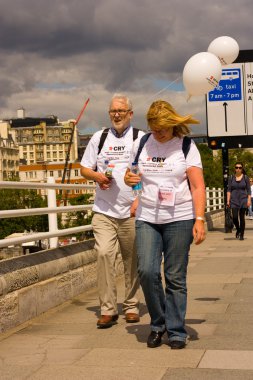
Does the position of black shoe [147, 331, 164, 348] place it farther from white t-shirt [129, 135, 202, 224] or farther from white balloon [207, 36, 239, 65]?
white balloon [207, 36, 239, 65]

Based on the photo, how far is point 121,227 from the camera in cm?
676

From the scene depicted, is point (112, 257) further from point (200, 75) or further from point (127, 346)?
point (200, 75)

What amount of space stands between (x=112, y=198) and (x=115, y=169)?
0.25 meters

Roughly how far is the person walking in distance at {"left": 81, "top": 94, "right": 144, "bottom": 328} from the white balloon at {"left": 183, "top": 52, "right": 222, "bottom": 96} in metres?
1.48

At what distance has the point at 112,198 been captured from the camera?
672 cm

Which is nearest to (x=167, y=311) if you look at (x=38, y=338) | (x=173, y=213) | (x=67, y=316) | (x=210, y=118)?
(x=173, y=213)

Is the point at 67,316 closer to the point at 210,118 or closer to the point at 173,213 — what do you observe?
the point at 173,213

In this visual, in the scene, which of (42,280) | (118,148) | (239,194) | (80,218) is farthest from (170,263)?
(80,218)

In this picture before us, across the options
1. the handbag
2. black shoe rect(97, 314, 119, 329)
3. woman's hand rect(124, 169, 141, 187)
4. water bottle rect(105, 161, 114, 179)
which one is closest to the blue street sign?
the handbag

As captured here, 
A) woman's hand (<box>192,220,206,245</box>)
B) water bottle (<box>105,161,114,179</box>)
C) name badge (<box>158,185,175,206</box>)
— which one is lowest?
woman's hand (<box>192,220,206,245</box>)

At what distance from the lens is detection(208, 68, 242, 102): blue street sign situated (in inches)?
815

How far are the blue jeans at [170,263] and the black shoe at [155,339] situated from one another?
87 millimetres

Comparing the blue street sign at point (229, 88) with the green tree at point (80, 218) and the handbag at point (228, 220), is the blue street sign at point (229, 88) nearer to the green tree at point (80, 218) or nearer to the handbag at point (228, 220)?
the handbag at point (228, 220)

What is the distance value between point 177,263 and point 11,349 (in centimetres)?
137
